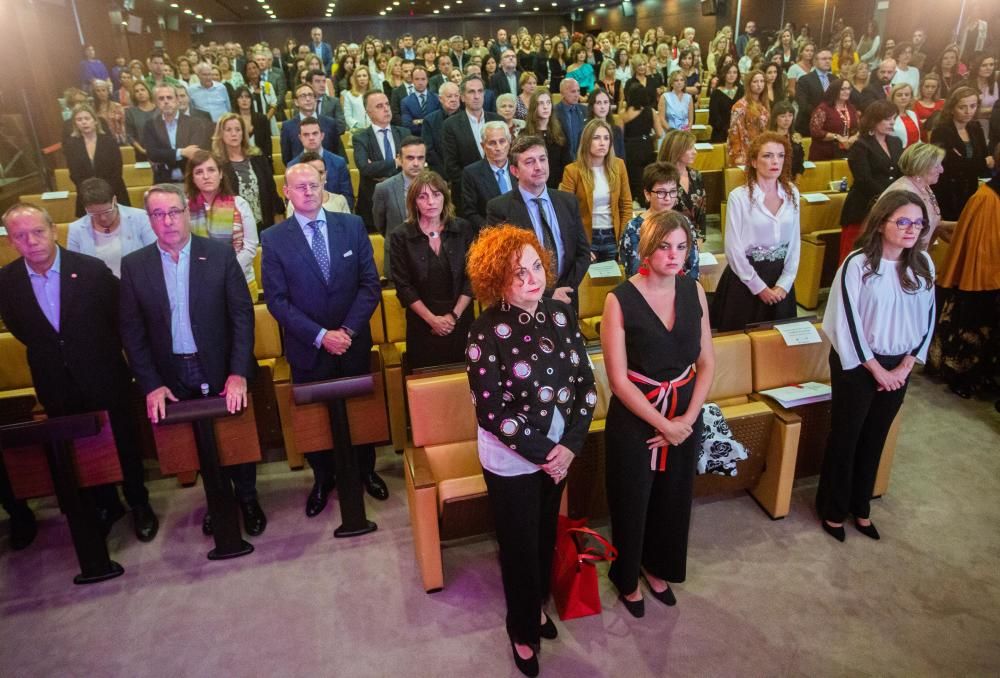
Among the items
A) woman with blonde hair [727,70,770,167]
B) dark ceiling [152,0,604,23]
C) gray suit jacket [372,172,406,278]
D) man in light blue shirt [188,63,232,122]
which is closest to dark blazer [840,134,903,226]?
woman with blonde hair [727,70,770,167]

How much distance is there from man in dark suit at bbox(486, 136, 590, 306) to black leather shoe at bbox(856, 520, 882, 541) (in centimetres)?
165

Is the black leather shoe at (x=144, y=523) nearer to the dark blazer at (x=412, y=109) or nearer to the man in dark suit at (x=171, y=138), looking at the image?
the man in dark suit at (x=171, y=138)

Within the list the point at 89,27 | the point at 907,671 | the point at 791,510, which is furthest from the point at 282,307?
the point at 89,27

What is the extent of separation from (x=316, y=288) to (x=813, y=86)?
6.24 m

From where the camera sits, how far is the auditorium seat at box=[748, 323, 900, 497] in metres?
3.10

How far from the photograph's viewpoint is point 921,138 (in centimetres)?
630

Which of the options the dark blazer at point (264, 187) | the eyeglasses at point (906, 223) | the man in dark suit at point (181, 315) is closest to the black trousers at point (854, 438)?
the eyeglasses at point (906, 223)

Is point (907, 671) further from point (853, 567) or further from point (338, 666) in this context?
point (338, 666)

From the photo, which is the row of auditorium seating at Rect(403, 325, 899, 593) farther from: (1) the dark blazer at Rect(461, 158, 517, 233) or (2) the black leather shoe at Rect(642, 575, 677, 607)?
(1) the dark blazer at Rect(461, 158, 517, 233)

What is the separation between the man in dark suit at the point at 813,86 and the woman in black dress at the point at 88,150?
6571 millimetres

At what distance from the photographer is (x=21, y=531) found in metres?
3.10

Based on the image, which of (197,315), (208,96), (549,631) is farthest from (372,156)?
(549,631)

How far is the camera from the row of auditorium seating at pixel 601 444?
2.60 meters

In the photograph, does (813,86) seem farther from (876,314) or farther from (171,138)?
(171,138)
